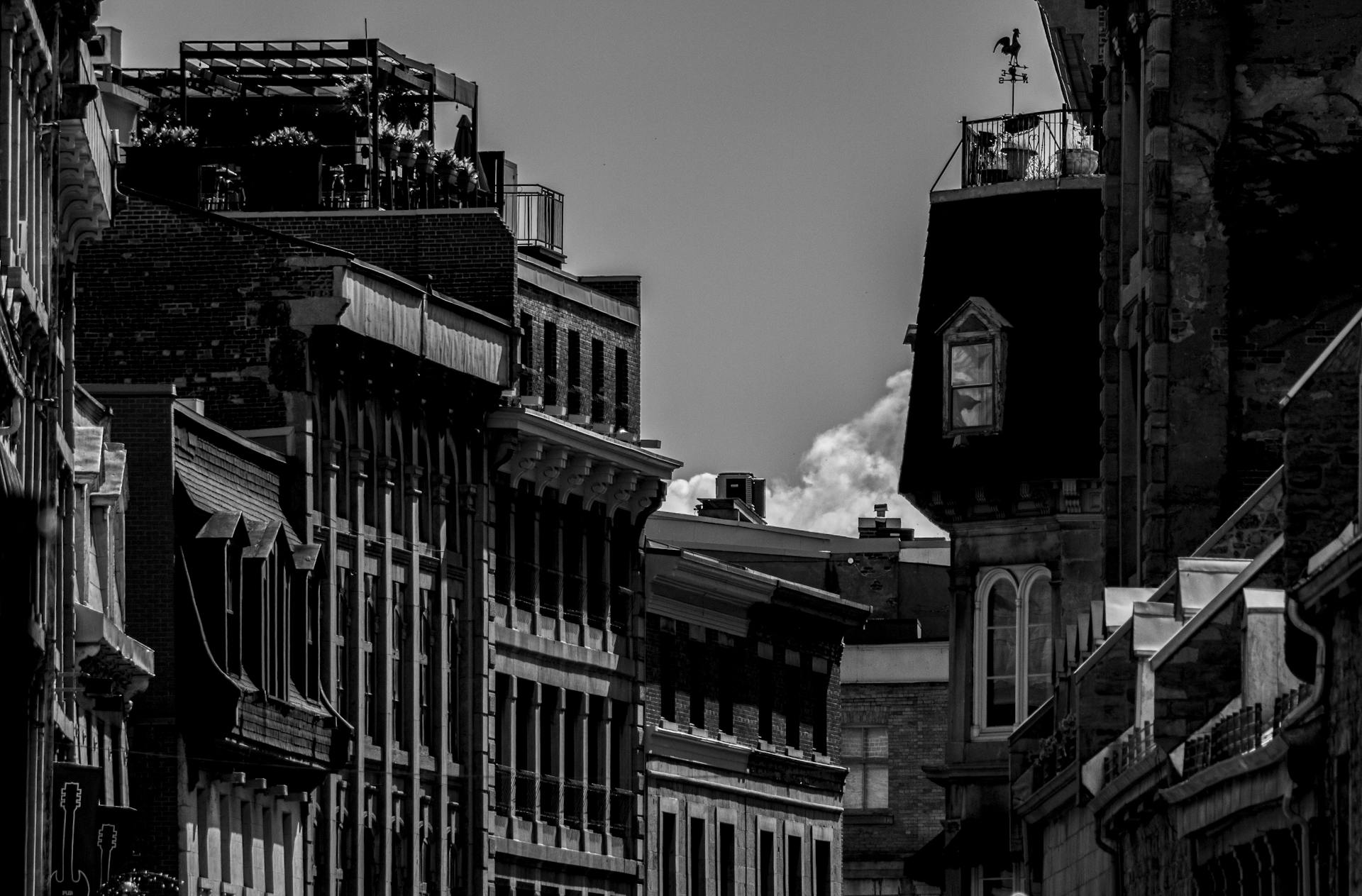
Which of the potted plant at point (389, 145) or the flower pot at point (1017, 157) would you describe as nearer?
the flower pot at point (1017, 157)

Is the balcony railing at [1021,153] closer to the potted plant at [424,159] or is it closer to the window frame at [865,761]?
the potted plant at [424,159]

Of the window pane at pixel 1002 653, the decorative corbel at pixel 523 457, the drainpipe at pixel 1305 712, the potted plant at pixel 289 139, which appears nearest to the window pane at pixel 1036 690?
the window pane at pixel 1002 653

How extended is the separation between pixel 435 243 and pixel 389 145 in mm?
2196

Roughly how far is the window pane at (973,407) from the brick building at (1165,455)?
0.06 metres

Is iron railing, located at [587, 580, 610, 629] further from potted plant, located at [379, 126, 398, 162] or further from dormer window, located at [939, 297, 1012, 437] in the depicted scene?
dormer window, located at [939, 297, 1012, 437]

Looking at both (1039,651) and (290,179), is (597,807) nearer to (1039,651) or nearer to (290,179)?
(290,179)

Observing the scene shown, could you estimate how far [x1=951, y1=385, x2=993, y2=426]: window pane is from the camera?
6359 cm

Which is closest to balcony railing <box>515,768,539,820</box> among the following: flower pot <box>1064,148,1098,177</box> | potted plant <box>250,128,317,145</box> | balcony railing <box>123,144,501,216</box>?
balcony railing <box>123,144,501,216</box>

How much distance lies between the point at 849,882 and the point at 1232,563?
215 ft

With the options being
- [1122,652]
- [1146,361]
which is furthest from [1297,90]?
[1122,652]

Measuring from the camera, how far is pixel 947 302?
64.5m

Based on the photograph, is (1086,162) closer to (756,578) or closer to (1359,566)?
(756,578)

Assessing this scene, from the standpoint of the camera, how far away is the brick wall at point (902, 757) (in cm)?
10669

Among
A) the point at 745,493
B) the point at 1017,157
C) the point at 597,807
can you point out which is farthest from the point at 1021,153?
the point at 745,493
